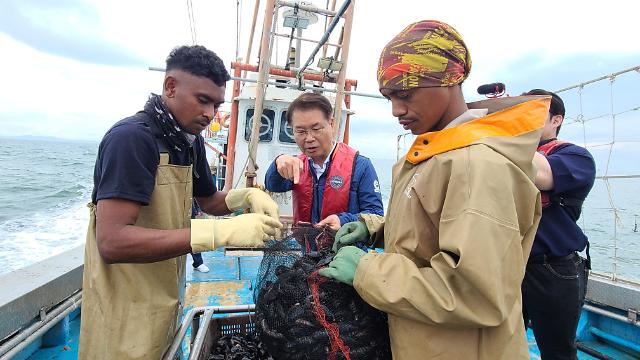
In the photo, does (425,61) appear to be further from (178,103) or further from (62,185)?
(62,185)

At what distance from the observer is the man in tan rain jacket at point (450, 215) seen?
3.51 ft

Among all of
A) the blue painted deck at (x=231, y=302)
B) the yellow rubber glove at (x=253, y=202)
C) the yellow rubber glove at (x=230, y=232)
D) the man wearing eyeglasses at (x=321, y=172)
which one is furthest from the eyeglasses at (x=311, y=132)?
the blue painted deck at (x=231, y=302)

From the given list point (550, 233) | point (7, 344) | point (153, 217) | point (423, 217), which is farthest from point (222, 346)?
point (550, 233)

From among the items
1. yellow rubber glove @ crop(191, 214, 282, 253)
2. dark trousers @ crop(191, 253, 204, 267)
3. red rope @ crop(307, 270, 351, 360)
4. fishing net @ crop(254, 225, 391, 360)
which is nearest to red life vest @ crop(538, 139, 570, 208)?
fishing net @ crop(254, 225, 391, 360)

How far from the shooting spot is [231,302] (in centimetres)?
484

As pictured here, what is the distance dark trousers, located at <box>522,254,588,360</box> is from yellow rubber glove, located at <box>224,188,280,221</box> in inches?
64.5

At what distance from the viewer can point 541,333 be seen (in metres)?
2.40

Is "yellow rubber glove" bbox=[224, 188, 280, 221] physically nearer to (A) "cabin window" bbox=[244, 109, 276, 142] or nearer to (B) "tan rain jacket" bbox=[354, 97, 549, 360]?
(B) "tan rain jacket" bbox=[354, 97, 549, 360]

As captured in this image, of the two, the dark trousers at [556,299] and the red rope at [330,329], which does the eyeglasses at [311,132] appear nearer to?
the red rope at [330,329]

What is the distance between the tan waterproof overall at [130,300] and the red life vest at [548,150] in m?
2.06

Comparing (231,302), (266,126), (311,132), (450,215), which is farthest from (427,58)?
(266,126)

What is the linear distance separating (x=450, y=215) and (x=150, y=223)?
1273 mm

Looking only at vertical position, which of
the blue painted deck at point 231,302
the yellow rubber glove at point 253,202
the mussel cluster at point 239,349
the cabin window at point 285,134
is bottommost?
the blue painted deck at point 231,302

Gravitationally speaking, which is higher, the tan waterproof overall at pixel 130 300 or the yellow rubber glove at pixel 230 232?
the yellow rubber glove at pixel 230 232
